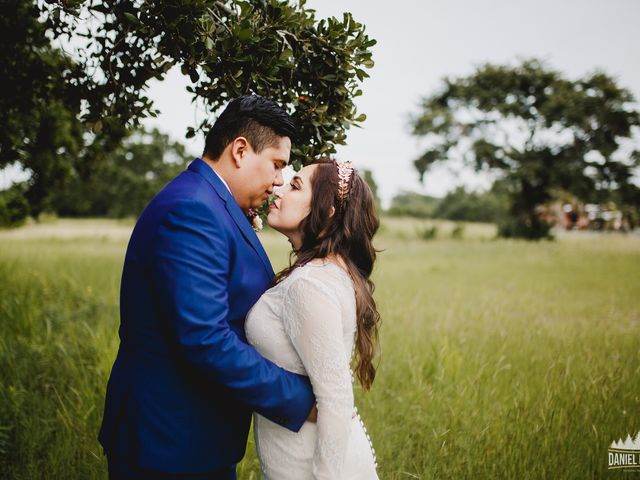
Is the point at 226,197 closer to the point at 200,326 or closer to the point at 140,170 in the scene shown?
the point at 200,326

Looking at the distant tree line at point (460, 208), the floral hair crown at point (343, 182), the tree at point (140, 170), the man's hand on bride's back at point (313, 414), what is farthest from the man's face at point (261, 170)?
the distant tree line at point (460, 208)

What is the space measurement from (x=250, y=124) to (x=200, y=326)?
3.36 feet

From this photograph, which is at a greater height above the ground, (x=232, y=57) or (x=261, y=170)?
(x=232, y=57)

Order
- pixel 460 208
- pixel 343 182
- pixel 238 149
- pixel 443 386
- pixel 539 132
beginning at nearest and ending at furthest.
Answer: pixel 238 149
pixel 343 182
pixel 443 386
pixel 539 132
pixel 460 208

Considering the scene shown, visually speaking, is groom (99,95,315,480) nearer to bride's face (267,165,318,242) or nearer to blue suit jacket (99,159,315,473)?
blue suit jacket (99,159,315,473)

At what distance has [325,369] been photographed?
175cm

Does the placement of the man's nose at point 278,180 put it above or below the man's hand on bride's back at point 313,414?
above

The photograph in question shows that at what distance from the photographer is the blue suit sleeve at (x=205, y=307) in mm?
1590

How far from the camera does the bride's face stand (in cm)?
226

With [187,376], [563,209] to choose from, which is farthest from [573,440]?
[563,209]

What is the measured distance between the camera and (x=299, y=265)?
211 cm

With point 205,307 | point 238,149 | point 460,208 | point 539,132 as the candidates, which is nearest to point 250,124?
point 238,149

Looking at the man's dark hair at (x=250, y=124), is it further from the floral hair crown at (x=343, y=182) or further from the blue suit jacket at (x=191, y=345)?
the floral hair crown at (x=343, y=182)

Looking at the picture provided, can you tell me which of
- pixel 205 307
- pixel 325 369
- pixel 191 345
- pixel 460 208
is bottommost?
pixel 325 369
